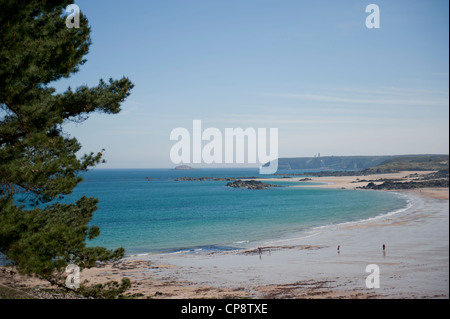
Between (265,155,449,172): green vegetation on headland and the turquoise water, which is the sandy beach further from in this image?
(265,155,449,172): green vegetation on headland

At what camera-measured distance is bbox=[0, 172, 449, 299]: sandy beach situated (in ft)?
55.2

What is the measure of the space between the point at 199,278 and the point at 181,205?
44.8m

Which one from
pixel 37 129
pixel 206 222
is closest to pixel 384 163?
pixel 206 222

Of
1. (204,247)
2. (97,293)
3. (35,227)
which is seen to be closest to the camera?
(35,227)

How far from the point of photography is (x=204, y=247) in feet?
97.8

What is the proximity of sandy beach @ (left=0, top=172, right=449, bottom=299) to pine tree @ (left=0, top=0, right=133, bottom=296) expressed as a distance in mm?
9146

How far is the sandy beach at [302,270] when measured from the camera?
16.8 meters

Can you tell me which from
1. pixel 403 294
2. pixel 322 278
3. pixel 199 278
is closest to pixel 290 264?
pixel 322 278

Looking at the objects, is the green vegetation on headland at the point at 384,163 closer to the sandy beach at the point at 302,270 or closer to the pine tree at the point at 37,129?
the sandy beach at the point at 302,270

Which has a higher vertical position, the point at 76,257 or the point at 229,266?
the point at 76,257

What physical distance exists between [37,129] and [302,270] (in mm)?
17848

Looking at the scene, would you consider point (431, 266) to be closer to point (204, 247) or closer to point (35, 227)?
point (204, 247)

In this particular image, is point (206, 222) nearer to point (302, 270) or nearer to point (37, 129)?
point (302, 270)

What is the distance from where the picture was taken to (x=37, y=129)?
7605mm
